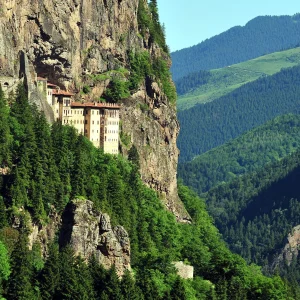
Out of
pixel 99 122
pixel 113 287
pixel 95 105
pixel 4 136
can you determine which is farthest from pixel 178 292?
pixel 95 105

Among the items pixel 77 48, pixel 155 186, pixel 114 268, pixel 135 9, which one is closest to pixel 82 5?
pixel 77 48

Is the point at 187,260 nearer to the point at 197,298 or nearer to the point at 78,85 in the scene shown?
the point at 197,298

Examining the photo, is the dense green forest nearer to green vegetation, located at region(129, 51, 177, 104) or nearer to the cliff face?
the cliff face

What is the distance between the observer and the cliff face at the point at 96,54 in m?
122

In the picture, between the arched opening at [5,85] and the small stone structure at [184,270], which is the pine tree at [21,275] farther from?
the small stone structure at [184,270]

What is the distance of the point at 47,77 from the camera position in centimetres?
12912

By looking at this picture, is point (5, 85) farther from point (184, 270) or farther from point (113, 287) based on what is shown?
point (184, 270)

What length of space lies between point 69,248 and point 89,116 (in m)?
26.6

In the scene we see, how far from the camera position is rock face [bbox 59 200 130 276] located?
110062mm

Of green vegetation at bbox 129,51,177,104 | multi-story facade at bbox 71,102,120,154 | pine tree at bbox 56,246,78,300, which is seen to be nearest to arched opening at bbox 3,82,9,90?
multi-story facade at bbox 71,102,120,154

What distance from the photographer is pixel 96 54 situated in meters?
138

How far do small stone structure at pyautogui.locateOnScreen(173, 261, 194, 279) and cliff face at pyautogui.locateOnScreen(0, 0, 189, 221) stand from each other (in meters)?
20.0

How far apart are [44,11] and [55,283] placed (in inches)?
1516

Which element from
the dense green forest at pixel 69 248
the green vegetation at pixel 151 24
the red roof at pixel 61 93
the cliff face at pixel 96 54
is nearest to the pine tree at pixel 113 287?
the dense green forest at pixel 69 248
